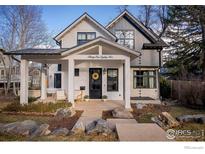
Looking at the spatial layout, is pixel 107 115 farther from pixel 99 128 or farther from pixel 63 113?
pixel 99 128

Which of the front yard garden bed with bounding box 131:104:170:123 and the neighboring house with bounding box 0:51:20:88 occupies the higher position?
the neighboring house with bounding box 0:51:20:88

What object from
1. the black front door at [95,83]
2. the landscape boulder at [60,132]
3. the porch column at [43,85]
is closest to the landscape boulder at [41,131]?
the landscape boulder at [60,132]

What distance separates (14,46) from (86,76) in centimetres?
417

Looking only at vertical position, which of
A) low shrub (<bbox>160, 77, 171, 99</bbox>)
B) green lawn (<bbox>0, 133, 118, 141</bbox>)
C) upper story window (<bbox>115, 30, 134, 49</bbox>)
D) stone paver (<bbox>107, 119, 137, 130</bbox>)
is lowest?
green lawn (<bbox>0, 133, 118, 141</bbox>)

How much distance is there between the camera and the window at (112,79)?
47.8 ft

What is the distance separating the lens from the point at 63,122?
26.6 ft

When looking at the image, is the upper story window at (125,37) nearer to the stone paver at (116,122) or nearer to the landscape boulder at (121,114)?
the landscape boulder at (121,114)

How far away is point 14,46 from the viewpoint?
43.3ft

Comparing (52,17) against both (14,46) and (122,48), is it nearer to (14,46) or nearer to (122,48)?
(122,48)

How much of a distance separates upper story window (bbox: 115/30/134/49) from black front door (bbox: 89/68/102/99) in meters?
2.05

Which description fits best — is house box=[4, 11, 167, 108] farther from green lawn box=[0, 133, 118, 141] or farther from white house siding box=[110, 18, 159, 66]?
green lawn box=[0, 133, 118, 141]

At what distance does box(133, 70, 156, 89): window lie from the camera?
588 inches

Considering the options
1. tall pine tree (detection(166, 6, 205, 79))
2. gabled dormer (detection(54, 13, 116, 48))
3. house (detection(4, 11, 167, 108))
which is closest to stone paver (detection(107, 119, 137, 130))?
house (detection(4, 11, 167, 108))

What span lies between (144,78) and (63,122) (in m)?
7.95
